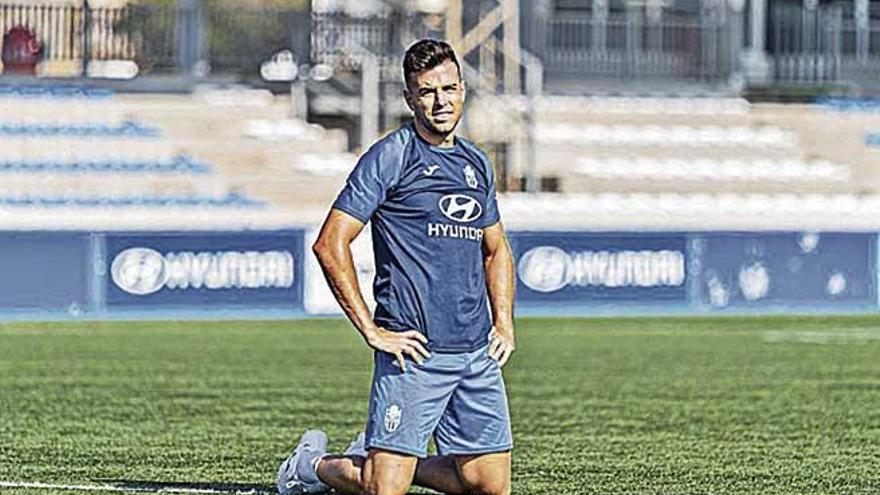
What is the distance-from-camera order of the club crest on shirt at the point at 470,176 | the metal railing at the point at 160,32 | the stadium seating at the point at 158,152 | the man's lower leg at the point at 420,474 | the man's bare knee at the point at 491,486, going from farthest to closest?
the metal railing at the point at 160,32 → the stadium seating at the point at 158,152 → the man's lower leg at the point at 420,474 → the man's bare knee at the point at 491,486 → the club crest on shirt at the point at 470,176

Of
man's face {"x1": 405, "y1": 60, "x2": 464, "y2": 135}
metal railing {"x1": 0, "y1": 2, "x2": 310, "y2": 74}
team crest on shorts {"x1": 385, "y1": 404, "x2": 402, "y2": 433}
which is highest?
metal railing {"x1": 0, "y1": 2, "x2": 310, "y2": 74}

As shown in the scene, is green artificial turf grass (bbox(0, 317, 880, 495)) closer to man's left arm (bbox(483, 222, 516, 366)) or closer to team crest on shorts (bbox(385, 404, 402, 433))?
man's left arm (bbox(483, 222, 516, 366))

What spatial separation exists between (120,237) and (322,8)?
9327mm

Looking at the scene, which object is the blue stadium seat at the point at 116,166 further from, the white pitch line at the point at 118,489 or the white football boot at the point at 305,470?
the white football boot at the point at 305,470

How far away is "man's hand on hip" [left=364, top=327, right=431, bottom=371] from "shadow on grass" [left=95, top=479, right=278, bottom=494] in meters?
2.13

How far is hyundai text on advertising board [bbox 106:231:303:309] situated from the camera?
2397cm

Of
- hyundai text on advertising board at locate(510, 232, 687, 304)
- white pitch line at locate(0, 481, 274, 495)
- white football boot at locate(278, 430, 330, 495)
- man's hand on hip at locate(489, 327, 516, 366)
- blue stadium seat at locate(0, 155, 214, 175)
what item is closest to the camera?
man's hand on hip at locate(489, 327, 516, 366)

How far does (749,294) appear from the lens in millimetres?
26188

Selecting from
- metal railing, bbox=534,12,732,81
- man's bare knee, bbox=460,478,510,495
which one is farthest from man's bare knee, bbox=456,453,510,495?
metal railing, bbox=534,12,732,81

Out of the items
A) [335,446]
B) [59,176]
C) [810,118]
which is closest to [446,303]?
[335,446]

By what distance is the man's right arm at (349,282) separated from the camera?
7.12 metres

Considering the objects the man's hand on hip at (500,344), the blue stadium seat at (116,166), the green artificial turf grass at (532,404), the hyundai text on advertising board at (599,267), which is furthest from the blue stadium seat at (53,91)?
the man's hand on hip at (500,344)

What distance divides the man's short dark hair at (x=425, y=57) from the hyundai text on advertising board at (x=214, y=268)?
17.1m

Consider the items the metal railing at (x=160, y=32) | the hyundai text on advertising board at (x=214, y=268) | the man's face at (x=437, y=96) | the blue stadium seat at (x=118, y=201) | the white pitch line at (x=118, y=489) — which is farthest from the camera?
the metal railing at (x=160, y=32)
